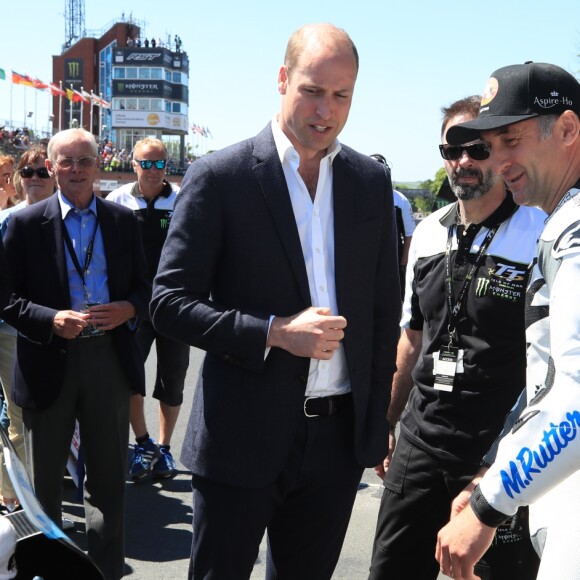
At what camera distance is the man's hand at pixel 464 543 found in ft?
6.56

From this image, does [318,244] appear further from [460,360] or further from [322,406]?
[460,360]

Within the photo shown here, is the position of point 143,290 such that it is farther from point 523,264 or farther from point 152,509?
point 523,264

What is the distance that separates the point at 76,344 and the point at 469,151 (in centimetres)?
216

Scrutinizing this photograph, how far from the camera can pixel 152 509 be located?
5.46 meters

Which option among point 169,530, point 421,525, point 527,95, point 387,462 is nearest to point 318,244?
point 527,95

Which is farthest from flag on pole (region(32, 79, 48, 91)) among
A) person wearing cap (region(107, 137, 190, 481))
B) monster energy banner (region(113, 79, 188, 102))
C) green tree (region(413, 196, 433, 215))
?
green tree (region(413, 196, 433, 215))

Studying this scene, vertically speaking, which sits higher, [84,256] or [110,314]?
[84,256]

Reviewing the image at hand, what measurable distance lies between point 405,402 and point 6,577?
2071mm

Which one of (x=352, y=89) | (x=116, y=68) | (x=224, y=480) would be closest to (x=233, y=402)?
(x=224, y=480)

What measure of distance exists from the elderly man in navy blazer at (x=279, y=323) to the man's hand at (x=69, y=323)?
1.43m

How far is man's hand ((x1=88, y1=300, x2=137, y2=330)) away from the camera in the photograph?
4234 millimetres

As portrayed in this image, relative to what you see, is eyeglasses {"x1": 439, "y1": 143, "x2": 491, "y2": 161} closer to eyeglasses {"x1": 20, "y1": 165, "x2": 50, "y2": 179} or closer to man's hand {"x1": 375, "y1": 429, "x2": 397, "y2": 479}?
man's hand {"x1": 375, "y1": 429, "x2": 397, "y2": 479}

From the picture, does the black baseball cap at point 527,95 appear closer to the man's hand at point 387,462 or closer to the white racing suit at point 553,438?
the white racing suit at point 553,438

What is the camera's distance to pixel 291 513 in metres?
2.90
